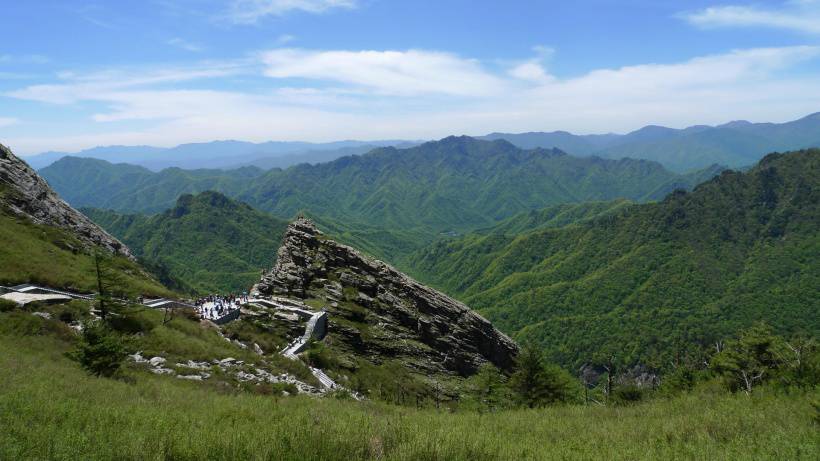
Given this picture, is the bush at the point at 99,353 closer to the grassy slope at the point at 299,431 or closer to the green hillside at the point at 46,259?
the grassy slope at the point at 299,431

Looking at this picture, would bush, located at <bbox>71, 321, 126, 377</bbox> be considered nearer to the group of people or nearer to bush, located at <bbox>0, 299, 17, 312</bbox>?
bush, located at <bbox>0, 299, 17, 312</bbox>

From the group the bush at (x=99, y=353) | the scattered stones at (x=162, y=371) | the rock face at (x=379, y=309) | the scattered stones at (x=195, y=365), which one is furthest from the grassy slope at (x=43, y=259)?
the rock face at (x=379, y=309)

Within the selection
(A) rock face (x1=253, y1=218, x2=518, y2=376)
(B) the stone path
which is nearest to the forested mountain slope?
(B) the stone path

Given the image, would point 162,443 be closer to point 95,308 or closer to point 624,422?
point 624,422

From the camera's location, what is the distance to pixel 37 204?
59.0 meters

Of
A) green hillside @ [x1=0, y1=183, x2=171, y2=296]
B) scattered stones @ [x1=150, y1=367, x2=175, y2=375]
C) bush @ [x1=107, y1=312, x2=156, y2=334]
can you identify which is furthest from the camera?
green hillside @ [x1=0, y1=183, x2=171, y2=296]

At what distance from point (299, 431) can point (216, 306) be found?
135 feet

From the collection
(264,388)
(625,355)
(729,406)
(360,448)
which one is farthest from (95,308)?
(625,355)

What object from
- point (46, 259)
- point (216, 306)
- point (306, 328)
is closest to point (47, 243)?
point (46, 259)

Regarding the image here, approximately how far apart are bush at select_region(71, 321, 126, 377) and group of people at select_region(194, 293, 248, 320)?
20.4 meters

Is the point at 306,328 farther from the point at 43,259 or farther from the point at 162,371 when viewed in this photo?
the point at 43,259

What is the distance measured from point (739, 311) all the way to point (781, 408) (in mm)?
228646

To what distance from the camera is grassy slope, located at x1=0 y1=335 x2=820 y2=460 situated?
9.45 meters

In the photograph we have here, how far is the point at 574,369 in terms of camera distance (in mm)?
178375
